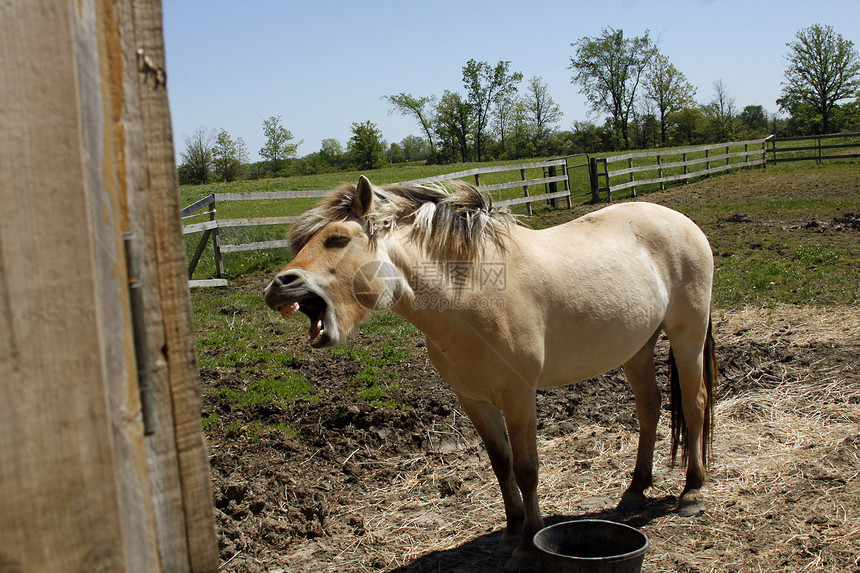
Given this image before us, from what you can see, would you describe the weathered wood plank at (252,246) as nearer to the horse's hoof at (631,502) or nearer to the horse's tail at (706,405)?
the horse's tail at (706,405)

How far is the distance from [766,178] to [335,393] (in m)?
20.7

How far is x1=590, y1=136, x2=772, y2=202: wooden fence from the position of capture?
19.1 meters

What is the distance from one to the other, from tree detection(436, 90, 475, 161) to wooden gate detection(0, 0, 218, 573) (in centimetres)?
5911

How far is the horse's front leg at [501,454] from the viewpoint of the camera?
359cm

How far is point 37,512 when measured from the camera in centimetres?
80

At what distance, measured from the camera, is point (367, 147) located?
5388 centimetres

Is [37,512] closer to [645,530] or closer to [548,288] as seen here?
[548,288]

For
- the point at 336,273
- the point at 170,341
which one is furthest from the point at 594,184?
the point at 170,341

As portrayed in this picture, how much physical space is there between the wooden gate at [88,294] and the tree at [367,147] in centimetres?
5386

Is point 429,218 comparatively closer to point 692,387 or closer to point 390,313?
point 692,387

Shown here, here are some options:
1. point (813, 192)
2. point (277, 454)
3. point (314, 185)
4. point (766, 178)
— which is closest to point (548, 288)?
point (277, 454)

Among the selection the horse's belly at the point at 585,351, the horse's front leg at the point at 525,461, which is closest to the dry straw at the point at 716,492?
the horse's front leg at the point at 525,461

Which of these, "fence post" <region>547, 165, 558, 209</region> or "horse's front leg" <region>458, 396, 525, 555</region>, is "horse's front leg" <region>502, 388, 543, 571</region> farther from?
"fence post" <region>547, 165, 558, 209</region>

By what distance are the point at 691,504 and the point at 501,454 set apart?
128 cm
